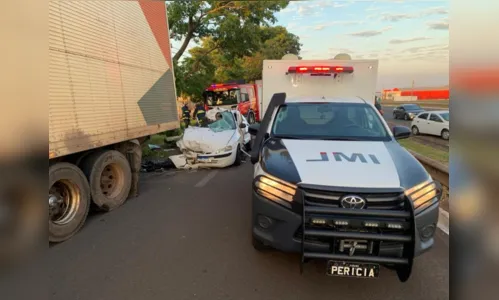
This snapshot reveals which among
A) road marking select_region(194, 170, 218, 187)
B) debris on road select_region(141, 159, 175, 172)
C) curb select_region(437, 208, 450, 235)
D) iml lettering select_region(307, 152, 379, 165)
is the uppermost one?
iml lettering select_region(307, 152, 379, 165)

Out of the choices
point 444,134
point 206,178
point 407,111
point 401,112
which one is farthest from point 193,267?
point 401,112

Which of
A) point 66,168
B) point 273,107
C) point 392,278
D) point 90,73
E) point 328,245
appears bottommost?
point 392,278

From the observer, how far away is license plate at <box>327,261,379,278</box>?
3.02 m

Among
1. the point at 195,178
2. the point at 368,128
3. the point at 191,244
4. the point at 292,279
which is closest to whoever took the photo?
the point at 292,279

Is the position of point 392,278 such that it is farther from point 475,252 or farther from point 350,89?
point 350,89

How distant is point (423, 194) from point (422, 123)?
18.7m

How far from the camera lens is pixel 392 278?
3633mm

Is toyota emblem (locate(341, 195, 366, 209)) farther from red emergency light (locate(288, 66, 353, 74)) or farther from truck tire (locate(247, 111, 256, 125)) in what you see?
truck tire (locate(247, 111, 256, 125))

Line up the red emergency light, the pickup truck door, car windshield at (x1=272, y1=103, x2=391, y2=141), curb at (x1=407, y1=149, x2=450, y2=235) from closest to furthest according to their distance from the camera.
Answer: car windshield at (x1=272, y1=103, x2=391, y2=141) → the pickup truck door → curb at (x1=407, y1=149, x2=450, y2=235) → the red emergency light

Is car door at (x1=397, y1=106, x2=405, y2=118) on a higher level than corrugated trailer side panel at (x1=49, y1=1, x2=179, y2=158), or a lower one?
lower

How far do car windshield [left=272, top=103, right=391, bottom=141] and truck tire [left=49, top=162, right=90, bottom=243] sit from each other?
9.25 feet

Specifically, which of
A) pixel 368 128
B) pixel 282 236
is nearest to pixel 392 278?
pixel 282 236

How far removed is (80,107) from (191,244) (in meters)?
2.42

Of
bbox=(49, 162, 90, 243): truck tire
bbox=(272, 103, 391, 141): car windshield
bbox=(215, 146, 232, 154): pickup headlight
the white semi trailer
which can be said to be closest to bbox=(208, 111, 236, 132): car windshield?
bbox=(215, 146, 232, 154): pickup headlight
